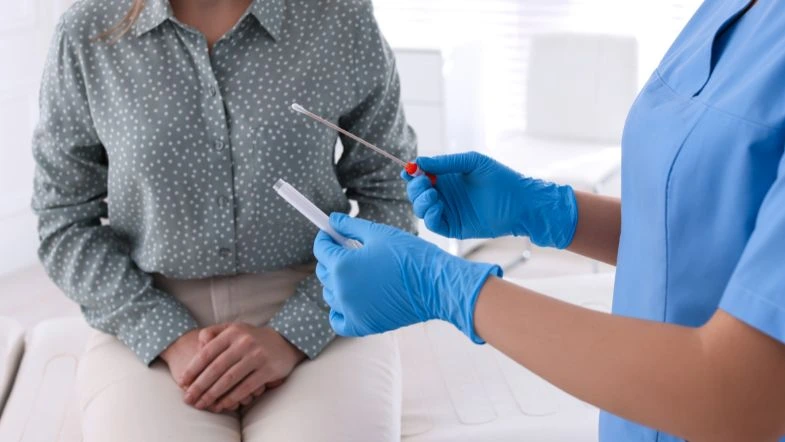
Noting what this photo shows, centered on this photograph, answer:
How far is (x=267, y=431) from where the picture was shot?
1.41 meters

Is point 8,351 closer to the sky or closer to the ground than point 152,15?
closer to the ground

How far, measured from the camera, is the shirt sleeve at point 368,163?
1.56 meters

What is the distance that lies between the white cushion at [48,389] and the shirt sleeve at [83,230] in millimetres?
148

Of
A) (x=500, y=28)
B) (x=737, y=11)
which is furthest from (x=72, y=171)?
(x=500, y=28)

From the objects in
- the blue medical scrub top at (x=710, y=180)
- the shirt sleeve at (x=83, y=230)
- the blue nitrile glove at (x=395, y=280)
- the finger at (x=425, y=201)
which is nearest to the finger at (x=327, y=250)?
the blue nitrile glove at (x=395, y=280)

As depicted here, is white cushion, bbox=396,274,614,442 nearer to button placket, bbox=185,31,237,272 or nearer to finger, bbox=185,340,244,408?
finger, bbox=185,340,244,408

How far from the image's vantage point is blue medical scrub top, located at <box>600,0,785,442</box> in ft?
2.66

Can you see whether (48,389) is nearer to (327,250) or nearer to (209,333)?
(209,333)

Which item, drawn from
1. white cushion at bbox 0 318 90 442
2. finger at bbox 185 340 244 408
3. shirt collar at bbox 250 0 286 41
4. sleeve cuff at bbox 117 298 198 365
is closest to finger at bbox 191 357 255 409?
finger at bbox 185 340 244 408

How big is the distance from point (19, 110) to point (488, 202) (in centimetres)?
249

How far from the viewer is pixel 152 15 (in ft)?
5.06

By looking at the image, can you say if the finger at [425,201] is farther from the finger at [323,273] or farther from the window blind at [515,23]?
the window blind at [515,23]

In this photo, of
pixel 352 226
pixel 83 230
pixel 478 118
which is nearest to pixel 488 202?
pixel 352 226

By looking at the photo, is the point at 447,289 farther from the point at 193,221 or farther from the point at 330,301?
the point at 193,221
